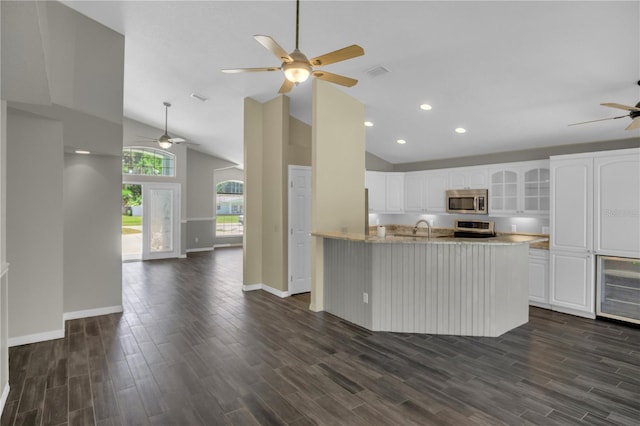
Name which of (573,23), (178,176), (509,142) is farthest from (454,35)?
(178,176)

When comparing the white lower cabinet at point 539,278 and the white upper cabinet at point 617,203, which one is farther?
the white lower cabinet at point 539,278

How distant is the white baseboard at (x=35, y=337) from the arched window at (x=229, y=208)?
26.0 feet

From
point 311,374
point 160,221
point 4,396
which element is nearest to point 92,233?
point 4,396

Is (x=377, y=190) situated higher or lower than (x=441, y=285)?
higher

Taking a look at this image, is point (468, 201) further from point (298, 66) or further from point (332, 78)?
point (298, 66)

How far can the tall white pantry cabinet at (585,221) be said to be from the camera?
13.7ft

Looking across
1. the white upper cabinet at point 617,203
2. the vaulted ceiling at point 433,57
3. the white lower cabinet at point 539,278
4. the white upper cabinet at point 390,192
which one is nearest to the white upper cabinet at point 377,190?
the white upper cabinet at point 390,192

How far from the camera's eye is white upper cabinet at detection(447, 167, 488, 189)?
20.6 ft

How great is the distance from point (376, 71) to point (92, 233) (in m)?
4.24

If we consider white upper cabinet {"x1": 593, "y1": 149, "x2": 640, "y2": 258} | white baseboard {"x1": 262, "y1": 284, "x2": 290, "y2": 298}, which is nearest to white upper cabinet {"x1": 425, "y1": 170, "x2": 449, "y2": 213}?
white upper cabinet {"x1": 593, "y1": 149, "x2": 640, "y2": 258}

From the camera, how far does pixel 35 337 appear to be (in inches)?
146

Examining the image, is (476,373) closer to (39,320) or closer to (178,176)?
(39,320)

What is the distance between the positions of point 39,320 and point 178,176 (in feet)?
20.8

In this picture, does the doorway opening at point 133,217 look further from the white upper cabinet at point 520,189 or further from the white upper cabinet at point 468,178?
the white upper cabinet at point 520,189
